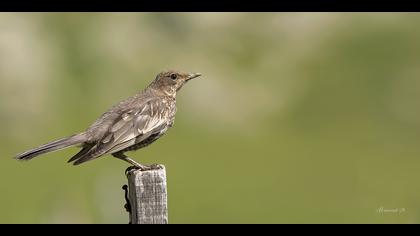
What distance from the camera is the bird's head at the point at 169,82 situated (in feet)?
40.7

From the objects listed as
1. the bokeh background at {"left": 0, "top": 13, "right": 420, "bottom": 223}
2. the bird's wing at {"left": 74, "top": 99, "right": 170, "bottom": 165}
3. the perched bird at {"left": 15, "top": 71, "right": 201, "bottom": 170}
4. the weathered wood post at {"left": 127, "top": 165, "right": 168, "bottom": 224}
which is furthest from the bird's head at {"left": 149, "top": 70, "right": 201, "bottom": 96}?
the bokeh background at {"left": 0, "top": 13, "right": 420, "bottom": 223}

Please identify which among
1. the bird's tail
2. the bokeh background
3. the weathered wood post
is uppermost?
the bokeh background

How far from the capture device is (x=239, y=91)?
3309cm

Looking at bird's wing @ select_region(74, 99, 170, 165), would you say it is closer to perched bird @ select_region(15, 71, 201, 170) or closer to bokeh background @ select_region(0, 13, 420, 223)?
perched bird @ select_region(15, 71, 201, 170)

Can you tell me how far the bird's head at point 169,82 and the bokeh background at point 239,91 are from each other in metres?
11.9

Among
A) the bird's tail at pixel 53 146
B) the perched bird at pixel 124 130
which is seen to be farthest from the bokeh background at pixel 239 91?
the bird's tail at pixel 53 146

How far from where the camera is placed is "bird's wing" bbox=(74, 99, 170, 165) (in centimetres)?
1043

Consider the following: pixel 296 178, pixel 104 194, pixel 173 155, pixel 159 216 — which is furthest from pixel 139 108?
pixel 173 155

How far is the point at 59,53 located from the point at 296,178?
10493 mm

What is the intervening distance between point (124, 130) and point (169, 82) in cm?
173

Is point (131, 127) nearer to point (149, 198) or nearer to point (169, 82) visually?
point (169, 82)

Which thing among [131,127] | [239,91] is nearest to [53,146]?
[131,127]

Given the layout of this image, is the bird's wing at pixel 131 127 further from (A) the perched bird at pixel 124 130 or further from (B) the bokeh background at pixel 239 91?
(B) the bokeh background at pixel 239 91

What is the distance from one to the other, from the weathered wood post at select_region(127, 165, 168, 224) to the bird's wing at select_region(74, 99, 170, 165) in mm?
1610
